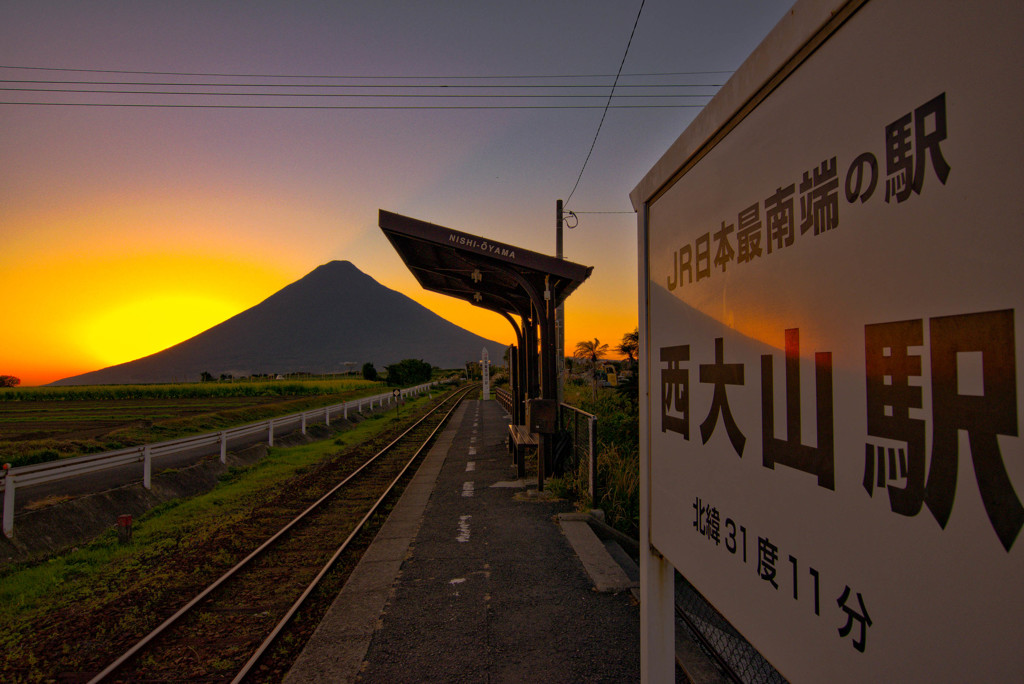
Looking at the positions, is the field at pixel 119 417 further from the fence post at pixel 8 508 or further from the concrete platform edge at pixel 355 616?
the concrete platform edge at pixel 355 616

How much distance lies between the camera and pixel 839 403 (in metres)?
1.22

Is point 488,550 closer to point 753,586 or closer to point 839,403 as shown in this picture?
point 753,586

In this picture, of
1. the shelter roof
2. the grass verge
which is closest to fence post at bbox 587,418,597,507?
the shelter roof

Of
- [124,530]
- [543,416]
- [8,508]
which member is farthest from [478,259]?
[8,508]

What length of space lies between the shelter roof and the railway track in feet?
14.8

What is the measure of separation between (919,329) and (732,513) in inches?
33.8

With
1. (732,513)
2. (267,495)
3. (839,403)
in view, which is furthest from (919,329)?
(267,495)

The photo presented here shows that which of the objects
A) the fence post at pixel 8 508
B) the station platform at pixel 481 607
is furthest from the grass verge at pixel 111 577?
the station platform at pixel 481 607

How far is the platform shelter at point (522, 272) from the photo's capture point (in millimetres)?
8812

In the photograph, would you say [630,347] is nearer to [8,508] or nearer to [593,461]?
[593,461]

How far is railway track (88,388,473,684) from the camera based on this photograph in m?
4.32

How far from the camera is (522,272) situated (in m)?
9.55

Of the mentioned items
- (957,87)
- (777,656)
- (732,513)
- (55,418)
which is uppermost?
(957,87)

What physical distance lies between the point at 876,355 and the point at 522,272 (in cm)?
856
